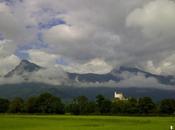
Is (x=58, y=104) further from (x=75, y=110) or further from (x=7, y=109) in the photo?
(x=7, y=109)

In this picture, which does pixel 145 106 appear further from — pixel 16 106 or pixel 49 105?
pixel 16 106

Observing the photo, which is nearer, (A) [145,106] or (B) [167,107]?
(A) [145,106]

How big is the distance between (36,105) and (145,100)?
53397mm

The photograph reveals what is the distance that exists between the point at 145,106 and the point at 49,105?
153 feet

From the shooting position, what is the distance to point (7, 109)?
192750 mm

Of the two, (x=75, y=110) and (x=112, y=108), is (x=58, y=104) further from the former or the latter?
(x=112, y=108)

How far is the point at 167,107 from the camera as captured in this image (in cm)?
18525

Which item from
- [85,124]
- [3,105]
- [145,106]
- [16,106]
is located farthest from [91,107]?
[85,124]

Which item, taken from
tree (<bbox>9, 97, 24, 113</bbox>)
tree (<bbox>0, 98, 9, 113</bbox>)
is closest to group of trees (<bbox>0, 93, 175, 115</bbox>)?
tree (<bbox>9, 97, 24, 113</bbox>)

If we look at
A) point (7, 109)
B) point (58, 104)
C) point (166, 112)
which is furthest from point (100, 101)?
point (7, 109)

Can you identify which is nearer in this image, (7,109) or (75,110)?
(75,110)

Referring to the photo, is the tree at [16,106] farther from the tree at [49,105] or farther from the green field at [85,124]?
the green field at [85,124]

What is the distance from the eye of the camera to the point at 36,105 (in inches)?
7338

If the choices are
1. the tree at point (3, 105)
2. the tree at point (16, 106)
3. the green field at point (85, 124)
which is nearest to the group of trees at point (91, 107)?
the tree at point (16, 106)
